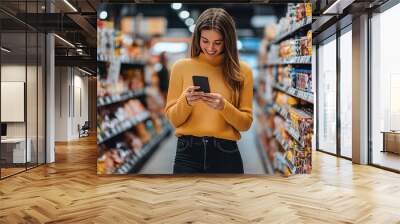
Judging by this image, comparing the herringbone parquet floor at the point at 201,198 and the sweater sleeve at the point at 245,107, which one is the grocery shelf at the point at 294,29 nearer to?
the sweater sleeve at the point at 245,107

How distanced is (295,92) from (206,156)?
158 cm

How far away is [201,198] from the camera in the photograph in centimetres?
444

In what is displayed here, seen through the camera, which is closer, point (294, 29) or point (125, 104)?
point (125, 104)

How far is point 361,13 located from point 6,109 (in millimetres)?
6115

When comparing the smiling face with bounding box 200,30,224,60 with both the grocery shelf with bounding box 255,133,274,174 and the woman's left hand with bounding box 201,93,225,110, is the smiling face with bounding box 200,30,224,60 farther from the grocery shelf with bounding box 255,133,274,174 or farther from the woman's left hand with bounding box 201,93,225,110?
the grocery shelf with bounding box 255,133,274,174

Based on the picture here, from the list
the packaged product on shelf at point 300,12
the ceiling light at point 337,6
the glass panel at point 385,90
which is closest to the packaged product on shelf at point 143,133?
the packaged product on shelf at point 300,12

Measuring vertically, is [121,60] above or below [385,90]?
above

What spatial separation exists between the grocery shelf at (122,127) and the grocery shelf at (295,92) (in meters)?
1.94

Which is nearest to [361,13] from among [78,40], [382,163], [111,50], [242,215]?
[382,163]

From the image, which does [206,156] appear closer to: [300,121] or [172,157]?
[172,157]

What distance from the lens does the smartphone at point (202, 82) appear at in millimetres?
5352

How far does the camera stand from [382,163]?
6883mm

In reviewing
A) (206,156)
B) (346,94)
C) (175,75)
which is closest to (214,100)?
(175,75)

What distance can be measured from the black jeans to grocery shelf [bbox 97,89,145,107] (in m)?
0.88
